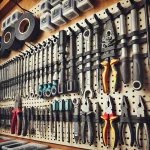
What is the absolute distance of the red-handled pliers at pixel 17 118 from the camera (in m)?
1.44

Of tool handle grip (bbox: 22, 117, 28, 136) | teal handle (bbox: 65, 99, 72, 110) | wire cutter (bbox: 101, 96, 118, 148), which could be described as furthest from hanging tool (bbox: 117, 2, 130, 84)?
tool handle grip (bbox: 22, 117, 28, 136)

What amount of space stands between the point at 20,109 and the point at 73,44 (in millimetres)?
734

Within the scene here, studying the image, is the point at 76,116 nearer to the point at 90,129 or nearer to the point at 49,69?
the point at 90,129

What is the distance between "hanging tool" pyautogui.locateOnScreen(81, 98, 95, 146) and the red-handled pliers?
0.67 m

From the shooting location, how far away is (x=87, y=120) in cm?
95

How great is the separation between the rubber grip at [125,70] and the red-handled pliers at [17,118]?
0.95m

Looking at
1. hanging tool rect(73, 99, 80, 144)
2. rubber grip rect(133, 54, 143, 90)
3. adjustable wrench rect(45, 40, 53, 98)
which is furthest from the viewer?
adjustable wrench rect(45, 40, 53, 98)

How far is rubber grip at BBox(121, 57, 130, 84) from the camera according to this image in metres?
0.83

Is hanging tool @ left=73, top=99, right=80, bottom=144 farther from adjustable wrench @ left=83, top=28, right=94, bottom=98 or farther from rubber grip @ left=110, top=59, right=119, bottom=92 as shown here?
rubber grip @ left=110, top=59, right=119, bottom=92

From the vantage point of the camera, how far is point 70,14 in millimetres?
1163

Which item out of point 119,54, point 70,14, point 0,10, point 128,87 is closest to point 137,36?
point 119,54

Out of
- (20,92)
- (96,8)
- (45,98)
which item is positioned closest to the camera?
(96,8)

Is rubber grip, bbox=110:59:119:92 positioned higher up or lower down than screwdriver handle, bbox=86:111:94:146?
higher up

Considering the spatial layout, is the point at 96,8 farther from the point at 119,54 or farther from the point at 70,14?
the point at 119,54
